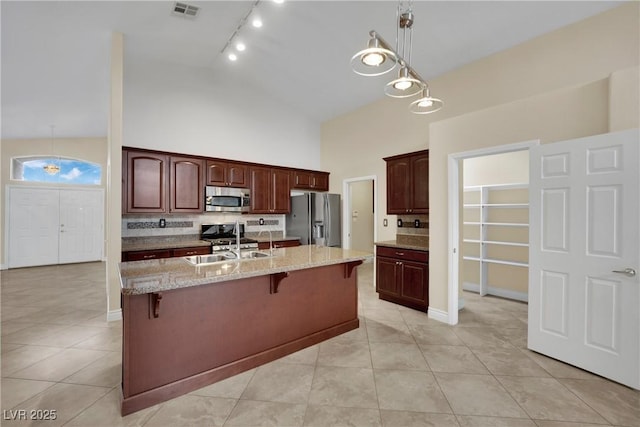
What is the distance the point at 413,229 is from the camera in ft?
15.3

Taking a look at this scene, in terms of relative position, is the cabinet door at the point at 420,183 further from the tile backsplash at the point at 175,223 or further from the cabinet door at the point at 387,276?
the tile backsplash at the point at 175,223

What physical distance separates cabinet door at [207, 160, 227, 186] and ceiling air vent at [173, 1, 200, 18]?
2.12m

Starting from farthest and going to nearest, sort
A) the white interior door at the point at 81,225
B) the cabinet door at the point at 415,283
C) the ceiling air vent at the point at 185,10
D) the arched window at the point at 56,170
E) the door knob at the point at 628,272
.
Result: the white interior door at the point at 81,225 → the arched window at the point at 56,170 → the cabinet door at the point at 415,283 → the ceiling air vent at the point at 185,10 → the door knob at the point at 628,272

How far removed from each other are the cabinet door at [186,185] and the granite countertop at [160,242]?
22.3 inches

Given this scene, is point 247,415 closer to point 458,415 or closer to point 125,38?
point 458,415

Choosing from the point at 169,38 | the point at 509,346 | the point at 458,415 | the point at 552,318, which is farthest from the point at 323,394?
the point at 169,38

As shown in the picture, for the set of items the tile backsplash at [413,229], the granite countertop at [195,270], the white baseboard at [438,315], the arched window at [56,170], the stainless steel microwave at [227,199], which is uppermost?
the arched window at [56,170]

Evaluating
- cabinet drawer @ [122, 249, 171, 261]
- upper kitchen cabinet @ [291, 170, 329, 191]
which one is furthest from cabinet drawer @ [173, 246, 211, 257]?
upper kitchen cabinet @ [291, 170, 329, 191]

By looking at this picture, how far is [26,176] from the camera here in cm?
668

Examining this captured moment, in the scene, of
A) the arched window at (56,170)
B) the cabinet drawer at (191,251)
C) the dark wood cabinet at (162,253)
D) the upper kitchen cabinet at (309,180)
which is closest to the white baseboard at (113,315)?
the dark wood cabinet at (162,253)

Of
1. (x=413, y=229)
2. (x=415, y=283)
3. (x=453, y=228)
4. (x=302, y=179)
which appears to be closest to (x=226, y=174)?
(x=302, y=179)

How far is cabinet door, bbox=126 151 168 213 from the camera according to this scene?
4.21 m

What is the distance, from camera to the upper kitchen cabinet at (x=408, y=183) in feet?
13.4

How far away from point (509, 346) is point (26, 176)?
991cm
